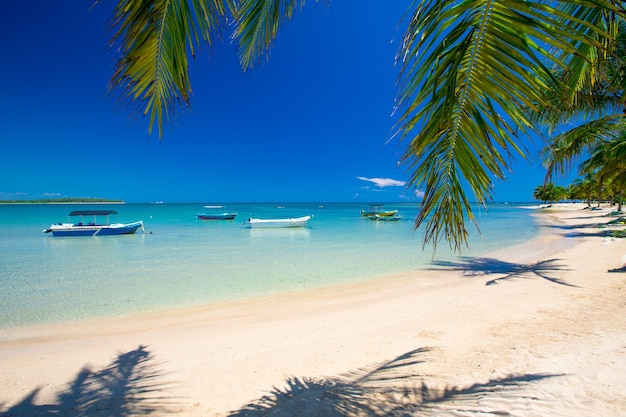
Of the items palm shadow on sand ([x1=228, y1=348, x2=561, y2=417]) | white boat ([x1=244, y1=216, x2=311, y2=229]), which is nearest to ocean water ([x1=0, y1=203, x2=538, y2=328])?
palm shadow on sand ([x1=228, y1=348, x2=561, y2=417])

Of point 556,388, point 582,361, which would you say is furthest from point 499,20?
point 582,361

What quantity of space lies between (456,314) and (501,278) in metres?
3.84

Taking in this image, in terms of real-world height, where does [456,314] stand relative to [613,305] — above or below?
below

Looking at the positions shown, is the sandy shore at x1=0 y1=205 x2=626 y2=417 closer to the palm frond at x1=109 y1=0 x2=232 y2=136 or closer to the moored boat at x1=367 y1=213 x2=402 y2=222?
the palm frond at x1=109 y1=0 x2=232 y2=136

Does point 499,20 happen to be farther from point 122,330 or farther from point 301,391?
point 122,330

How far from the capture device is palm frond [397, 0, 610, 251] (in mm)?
1293

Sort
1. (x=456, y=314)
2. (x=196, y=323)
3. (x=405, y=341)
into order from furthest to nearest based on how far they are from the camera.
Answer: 1. (x=196, y=323)
2. (x=456, y=314)
3. (x=405, y=341)

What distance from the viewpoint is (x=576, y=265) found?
9.59m

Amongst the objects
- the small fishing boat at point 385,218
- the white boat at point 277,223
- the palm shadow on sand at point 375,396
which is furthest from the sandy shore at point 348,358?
the small fishing boat at point 385,218

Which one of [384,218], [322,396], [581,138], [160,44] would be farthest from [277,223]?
[160,44]

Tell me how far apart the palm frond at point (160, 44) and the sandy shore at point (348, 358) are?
9.20 feet

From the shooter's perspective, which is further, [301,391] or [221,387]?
[221,387]

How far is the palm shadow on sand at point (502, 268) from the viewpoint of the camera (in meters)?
8.58

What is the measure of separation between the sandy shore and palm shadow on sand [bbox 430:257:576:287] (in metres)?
1.07
